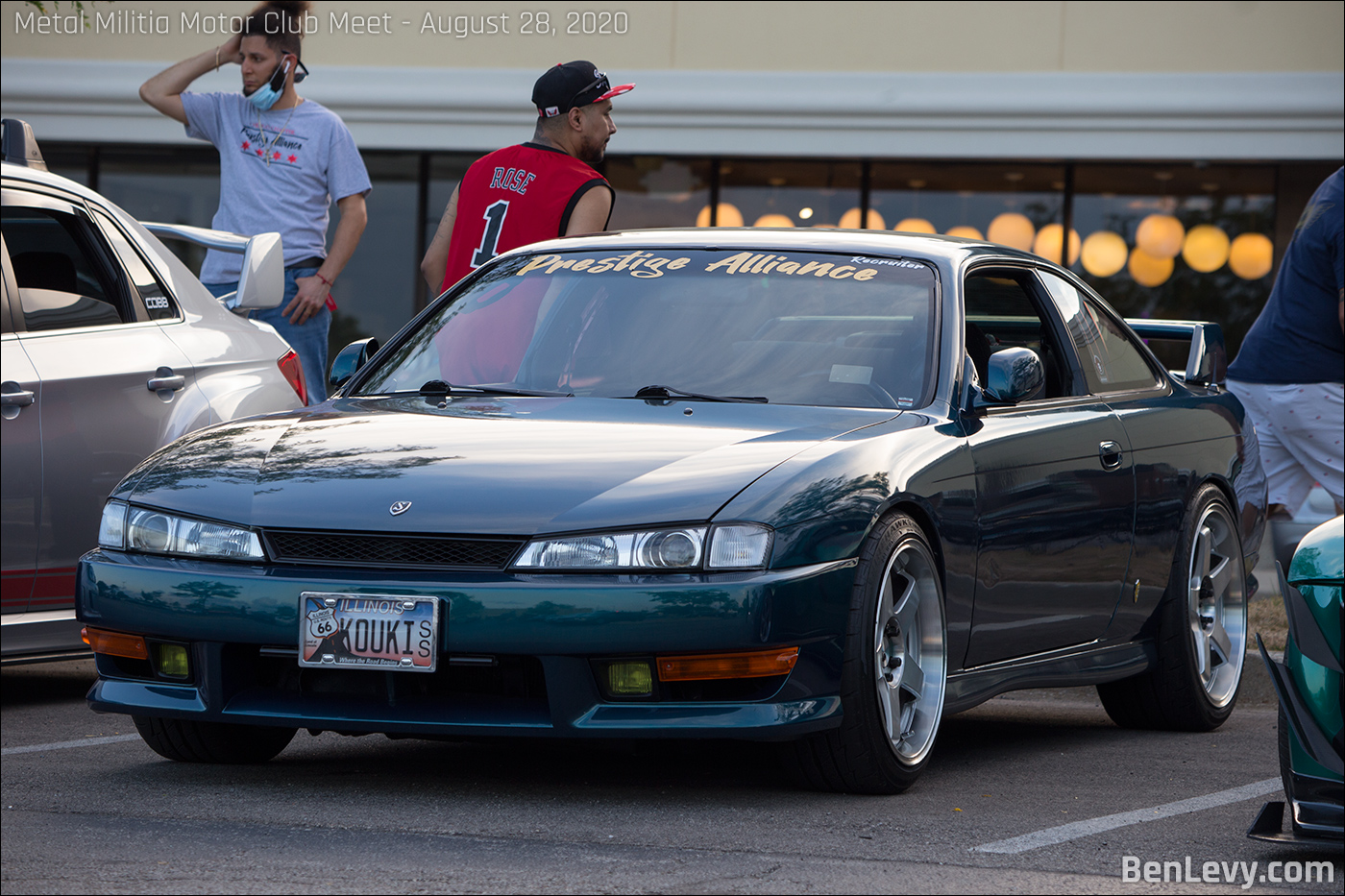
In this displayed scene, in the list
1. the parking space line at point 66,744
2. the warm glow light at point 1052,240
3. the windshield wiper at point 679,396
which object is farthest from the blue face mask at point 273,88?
the warm glow light at point 1052,240

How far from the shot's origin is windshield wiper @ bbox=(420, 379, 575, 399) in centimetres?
530

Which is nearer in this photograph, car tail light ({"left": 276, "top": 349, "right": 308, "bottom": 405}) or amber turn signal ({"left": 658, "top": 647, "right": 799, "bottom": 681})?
amber turn signal ({"left": 658, "top": 647, "right": 799, "bottom": 681})

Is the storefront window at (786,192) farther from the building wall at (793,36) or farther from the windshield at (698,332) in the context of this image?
the windshield at (698,332)

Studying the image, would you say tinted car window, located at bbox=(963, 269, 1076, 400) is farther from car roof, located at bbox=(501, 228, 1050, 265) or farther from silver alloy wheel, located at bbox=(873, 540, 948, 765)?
silver alloy wheel, located at bbox=(873, 540, 948, 765)

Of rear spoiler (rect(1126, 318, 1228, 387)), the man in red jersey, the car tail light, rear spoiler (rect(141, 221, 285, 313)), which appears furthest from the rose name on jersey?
rear spoiler (rect(1126, 318, 1228, 387))

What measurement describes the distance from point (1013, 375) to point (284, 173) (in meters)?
4.35

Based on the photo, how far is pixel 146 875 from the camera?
3.69 m

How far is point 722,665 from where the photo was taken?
4.32m

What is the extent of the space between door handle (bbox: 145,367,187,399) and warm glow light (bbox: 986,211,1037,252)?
10361mm

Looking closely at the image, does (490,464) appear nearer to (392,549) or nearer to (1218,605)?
(392,549)

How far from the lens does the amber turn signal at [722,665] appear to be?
4.31 metres

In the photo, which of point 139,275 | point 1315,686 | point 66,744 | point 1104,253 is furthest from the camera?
point 1104,253

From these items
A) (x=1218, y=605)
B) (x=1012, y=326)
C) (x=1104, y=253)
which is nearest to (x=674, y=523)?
(x=1012, y=326)

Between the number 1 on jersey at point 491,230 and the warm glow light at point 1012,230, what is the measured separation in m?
9.37
